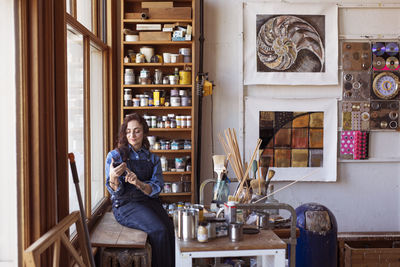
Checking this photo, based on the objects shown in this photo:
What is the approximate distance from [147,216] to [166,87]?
1.79 metres

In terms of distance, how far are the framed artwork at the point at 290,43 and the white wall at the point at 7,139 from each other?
3.41 m

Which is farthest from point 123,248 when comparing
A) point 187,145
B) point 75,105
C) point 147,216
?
point 187,145

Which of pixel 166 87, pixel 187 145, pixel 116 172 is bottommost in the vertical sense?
pixel 116 172

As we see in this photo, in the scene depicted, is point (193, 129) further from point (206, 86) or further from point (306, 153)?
point (306, 153)

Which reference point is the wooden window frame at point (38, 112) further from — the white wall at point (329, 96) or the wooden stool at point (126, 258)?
the white wall at point (329, 96)

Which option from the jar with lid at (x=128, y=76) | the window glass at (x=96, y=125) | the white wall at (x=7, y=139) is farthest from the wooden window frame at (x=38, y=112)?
the jar with lid at (x=128, y=76)

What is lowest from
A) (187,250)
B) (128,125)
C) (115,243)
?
(115,243)

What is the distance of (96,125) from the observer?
4504 millimetres

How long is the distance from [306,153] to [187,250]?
334 centimetres

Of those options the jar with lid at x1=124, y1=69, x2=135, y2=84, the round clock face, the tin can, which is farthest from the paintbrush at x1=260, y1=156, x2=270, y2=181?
the round clock face

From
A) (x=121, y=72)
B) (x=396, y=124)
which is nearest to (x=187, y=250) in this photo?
(x=121, y=72)

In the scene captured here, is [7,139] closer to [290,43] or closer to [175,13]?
[175,13]

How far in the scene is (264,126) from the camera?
17.6 ft

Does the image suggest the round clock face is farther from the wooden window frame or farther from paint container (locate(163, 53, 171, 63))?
the wooden window frame
